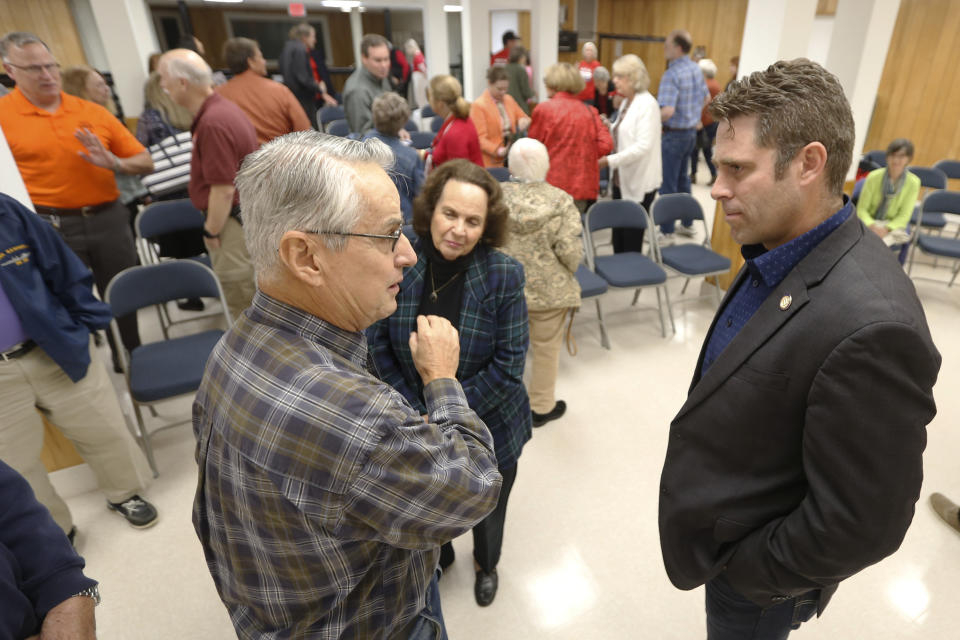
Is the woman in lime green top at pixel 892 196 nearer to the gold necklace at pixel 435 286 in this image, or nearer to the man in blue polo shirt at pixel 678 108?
the man in blue polo shirt at pixel 678 108

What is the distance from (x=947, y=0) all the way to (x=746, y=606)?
28.3ft

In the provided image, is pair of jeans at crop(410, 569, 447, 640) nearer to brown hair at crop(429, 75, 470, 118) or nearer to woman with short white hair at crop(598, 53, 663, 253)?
brown hair at crop(429, 75, 470, 118)

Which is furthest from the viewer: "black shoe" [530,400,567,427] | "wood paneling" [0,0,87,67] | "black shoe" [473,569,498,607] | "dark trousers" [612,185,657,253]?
"wood paneling" [0,0,87,67]

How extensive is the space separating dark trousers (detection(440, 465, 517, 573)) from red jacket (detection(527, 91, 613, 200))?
9.89 ft

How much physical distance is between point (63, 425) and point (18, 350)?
0.40 m

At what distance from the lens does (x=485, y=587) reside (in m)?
2.09

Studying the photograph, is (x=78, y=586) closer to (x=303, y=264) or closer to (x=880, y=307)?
(x=303, y=264)

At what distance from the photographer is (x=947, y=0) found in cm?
643

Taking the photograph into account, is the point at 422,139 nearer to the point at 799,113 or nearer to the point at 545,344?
the point at 545,344

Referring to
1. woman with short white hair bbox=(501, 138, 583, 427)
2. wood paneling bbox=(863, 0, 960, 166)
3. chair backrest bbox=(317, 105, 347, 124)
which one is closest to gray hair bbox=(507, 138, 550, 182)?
woman with short white hair bbox=(501, 138, 583, 427)

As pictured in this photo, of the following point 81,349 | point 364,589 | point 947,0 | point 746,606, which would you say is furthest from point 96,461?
point 947,0

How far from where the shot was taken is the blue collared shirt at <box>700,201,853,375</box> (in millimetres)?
1071

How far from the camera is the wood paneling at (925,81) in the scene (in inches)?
259

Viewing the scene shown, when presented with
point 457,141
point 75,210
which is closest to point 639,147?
point 457,141
